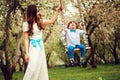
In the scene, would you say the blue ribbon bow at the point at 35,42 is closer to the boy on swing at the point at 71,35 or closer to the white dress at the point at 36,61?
the white dress at the point at 36,61

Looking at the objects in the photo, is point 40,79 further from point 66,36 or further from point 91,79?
point 91,79

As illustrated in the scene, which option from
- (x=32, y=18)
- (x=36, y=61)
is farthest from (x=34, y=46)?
(x=32, y=18)

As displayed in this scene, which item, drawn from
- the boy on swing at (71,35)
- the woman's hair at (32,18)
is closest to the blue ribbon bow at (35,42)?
the woman's hair at (32,18)

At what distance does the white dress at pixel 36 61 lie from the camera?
9.50m

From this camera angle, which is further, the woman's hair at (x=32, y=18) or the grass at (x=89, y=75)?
the grass at (x=89, y=75)

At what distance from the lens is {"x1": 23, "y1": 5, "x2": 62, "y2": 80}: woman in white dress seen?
950cm

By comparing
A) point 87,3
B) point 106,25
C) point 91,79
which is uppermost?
point 87,3

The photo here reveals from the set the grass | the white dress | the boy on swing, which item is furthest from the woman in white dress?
the grass

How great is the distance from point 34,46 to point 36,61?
394mm

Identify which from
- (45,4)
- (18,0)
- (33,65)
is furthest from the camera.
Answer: (45,4)

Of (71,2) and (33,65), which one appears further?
(71,2)

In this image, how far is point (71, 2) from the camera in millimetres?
40375

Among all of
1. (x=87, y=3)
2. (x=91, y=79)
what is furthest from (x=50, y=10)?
(x=87, y=3)

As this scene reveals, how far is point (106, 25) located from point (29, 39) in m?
32.2
